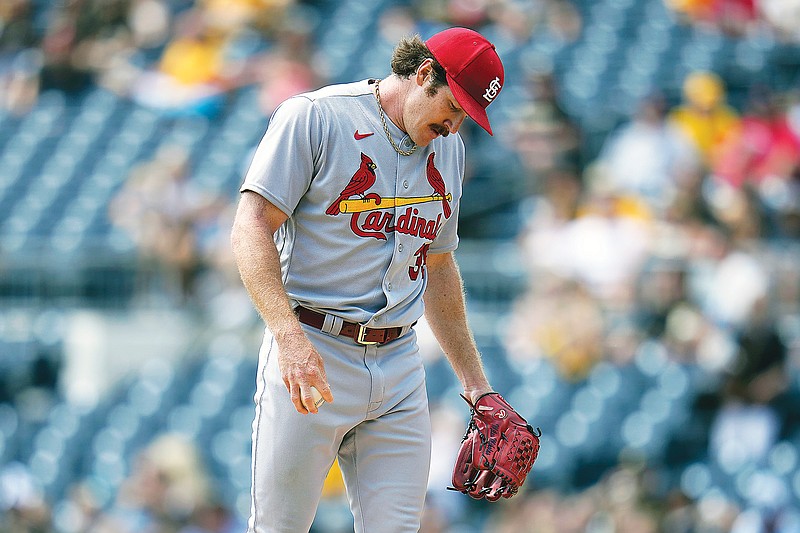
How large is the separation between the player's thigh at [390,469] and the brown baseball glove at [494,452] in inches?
8.0

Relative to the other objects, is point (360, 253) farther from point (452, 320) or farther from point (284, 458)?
point (284, 458)

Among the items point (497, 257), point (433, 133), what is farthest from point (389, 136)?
point (497, 257)

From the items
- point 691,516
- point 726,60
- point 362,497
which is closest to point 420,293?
point 362,497

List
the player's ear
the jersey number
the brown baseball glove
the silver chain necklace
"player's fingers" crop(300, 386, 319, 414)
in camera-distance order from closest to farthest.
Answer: "player's fingers" crop(300, 386, 319, 414) < the player's ear < the silver chain necklace < the jersey number < the brown baseball glove

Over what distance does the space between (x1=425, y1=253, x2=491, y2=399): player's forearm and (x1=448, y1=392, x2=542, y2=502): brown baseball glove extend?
7cm

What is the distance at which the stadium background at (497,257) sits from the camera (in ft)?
23.2

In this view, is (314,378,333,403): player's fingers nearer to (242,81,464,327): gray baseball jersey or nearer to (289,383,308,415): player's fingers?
(289,383,308,415): player's fingers

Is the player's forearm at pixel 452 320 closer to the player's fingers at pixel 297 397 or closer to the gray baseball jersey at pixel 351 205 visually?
the gray baseball jersey at pixel 351 205

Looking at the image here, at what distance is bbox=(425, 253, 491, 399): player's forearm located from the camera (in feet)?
12.1

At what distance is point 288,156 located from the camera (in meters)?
3.21

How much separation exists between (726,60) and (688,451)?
146 inches

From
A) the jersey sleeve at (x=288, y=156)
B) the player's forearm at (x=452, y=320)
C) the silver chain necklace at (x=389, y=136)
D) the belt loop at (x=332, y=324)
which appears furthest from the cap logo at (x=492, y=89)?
the belt loop at (x=332, y=324)

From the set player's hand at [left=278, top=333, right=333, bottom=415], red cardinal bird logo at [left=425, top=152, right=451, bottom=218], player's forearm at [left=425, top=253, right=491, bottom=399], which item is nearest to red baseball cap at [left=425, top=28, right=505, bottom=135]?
red cardinal bird logo at [left=425, top=152, right=451, bottom=218]

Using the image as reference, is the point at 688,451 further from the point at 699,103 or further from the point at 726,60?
the point at 726,60
